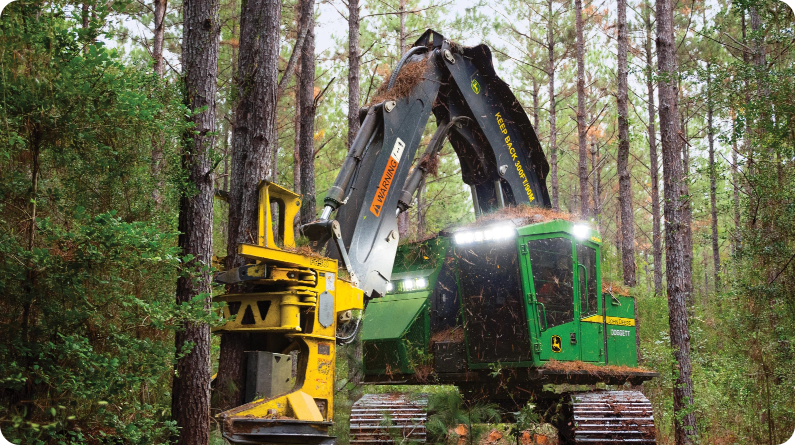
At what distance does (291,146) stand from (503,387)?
1804 cm

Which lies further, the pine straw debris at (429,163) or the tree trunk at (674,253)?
the tree trunk at (674,253)

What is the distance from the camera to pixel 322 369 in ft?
17.6

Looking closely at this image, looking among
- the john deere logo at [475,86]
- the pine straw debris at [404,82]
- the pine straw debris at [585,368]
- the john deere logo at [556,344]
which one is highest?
the john deere logo at [475,86]

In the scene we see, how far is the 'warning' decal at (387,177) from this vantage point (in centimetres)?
657

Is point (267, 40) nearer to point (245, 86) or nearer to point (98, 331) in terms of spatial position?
point (245, 86)

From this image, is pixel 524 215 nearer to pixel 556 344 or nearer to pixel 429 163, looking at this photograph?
pixel 429 163

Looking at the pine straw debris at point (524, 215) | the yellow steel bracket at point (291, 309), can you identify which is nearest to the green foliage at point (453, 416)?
the pine straw debris at point (524, 215)

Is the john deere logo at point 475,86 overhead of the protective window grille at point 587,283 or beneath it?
overhead

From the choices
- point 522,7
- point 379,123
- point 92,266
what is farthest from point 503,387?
point 522,7

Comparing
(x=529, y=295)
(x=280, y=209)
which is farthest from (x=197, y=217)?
(x=529, y=295)

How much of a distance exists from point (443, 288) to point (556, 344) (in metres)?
1.56

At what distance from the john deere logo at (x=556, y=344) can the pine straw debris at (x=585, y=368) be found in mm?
130

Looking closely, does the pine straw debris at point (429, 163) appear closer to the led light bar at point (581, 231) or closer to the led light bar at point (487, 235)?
the led light bar at point (487, 235)

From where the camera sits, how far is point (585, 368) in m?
7.19
